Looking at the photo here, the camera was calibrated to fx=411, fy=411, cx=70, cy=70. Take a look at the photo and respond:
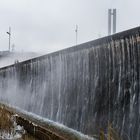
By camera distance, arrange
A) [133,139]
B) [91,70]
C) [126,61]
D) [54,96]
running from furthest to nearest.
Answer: [54,96] < [91,70] < [126,61] < [133,139]

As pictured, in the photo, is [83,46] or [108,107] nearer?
[108,107]

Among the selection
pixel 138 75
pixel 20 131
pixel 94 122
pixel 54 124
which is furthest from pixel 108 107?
pixel 54 124

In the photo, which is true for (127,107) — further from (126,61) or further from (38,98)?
(38,98)

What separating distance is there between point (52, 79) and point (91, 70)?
3645 mm

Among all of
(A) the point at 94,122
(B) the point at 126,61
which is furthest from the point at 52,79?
(B) the point at 126,61

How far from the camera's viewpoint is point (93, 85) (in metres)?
9.85

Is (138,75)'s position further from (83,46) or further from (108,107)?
(83,46)

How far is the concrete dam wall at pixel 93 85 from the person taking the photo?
7922mm

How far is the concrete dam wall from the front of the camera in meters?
7.92

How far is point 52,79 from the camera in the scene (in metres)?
13.5

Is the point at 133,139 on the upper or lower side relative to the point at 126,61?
lower

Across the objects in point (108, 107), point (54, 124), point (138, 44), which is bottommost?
point (54, 124)

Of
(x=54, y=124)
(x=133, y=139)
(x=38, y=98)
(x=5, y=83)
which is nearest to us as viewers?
(x=133, y=139)

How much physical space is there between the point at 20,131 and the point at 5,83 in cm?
1400
